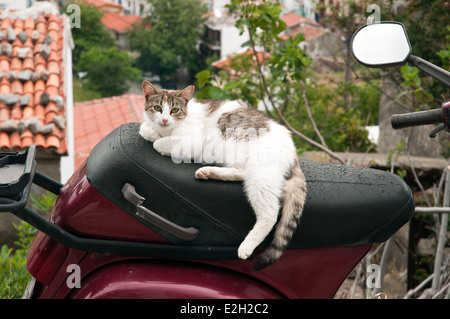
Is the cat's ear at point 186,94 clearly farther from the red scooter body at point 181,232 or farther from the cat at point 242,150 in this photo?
the red scooter body at point 181,232

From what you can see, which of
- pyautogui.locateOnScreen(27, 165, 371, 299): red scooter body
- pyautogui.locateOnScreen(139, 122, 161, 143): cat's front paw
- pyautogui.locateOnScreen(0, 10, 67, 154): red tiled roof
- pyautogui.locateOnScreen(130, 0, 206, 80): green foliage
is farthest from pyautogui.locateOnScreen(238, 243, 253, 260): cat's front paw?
pyautogui.locateOnScreen(130, 0, 206, 80): green foliage

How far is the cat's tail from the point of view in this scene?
158cm

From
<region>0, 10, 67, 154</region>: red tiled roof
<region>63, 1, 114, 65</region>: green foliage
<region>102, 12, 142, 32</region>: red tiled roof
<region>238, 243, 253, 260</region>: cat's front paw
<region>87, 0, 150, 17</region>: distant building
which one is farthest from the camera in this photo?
<region>102, 12, 142, 32</region>: red tiled roof

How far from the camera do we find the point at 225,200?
1.61m

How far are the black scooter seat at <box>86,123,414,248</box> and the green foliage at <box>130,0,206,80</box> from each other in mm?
33996

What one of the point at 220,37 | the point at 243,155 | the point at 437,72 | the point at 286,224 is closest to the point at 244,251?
the point at 286,224

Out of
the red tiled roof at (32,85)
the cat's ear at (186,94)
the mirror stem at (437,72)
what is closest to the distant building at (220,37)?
the red tiled roof at (32,85)

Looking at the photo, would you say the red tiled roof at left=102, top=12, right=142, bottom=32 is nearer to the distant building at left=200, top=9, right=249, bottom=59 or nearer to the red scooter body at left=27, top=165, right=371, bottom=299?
the distant building at left=200, top=9, right=249, bottom=59

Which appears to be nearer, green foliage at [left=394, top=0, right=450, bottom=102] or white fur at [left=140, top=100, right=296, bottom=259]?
white fur at [left=140, top=100, right=296, bottom=259]

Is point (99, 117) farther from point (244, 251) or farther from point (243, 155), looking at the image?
point (244, 251)

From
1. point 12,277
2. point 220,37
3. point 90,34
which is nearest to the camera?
point 12,277

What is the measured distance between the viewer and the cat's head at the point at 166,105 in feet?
6.55

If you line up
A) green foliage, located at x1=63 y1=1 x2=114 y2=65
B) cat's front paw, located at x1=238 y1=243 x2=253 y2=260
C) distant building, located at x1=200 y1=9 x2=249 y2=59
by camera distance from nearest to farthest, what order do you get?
cat's front paw, located at x1=238 y1=243 x2=253 y2=260, distant building, located at x1=200 y1=9 x2=249 y2=59, green foliage, located at x1=63 y1=1 x2=114 y2=65

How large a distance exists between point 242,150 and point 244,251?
1.27ft
